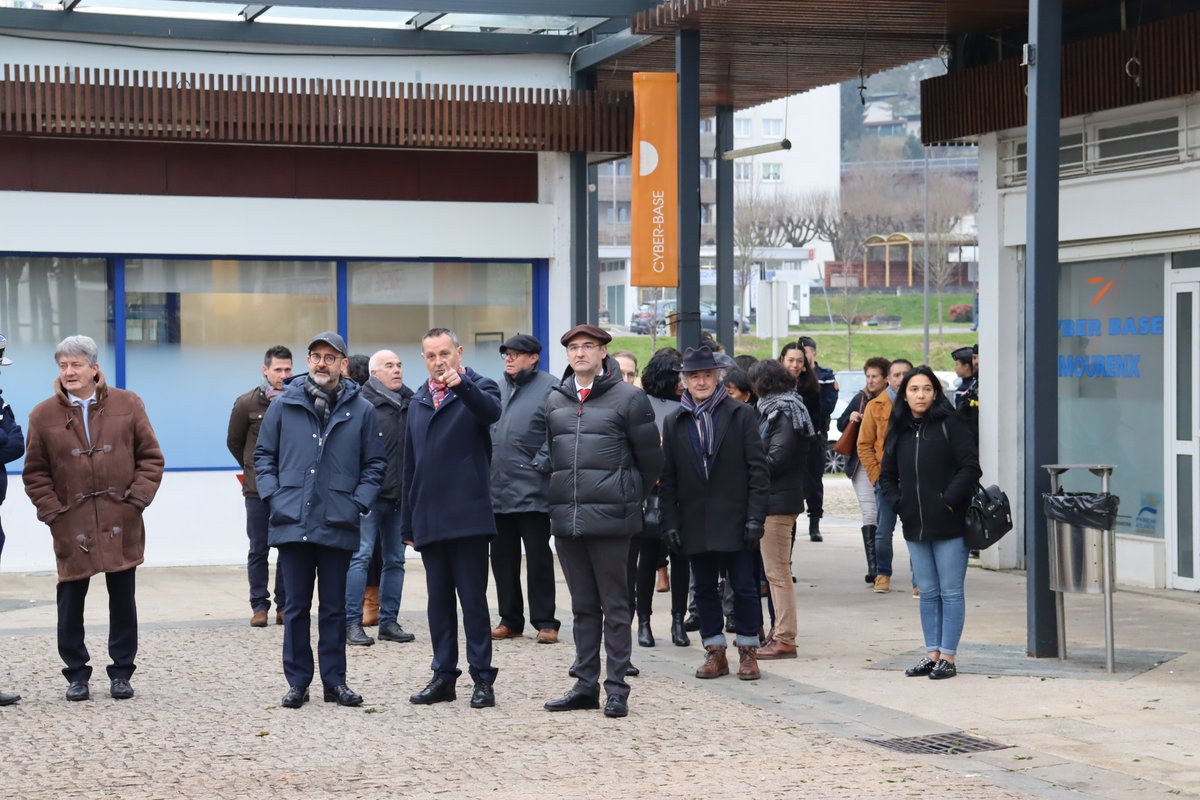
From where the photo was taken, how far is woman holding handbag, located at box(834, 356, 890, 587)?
13.8 metres

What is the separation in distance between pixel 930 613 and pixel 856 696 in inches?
34.2

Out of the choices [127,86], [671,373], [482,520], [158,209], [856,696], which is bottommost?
[856,696]

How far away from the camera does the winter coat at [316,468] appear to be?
881 centimetres

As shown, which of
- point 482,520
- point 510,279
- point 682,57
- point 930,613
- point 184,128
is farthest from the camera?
point 510,279

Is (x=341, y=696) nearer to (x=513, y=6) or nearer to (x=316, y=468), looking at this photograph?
(x=316, y=468)

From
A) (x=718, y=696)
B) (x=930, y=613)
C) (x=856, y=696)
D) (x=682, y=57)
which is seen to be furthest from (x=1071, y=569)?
(x=682, y=57)

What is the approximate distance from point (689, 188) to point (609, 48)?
2087 mm

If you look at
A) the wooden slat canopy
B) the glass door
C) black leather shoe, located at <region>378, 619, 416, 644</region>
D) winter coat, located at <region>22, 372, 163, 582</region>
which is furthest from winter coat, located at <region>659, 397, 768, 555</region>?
the wooden slat canopy

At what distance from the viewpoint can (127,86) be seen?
14.9 m

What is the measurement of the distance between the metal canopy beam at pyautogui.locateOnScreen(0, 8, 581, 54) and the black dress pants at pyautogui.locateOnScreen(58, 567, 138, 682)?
7.46m

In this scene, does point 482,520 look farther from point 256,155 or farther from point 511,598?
point 256,155

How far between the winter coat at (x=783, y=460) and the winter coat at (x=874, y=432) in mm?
3243

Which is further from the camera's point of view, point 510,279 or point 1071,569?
point 510,279

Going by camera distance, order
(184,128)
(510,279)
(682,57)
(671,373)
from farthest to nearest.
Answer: (510,279) → (184,128) → (682,57) → (671,373)
